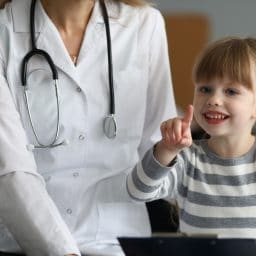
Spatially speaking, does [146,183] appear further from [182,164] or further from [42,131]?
[42,131]

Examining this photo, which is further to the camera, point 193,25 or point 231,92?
point 193,25

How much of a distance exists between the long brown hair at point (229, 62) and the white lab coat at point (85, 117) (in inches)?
7.3

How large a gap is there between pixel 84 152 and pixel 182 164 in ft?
0.69

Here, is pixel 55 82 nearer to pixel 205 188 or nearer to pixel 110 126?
pixel 110 126

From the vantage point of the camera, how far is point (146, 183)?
1.35m

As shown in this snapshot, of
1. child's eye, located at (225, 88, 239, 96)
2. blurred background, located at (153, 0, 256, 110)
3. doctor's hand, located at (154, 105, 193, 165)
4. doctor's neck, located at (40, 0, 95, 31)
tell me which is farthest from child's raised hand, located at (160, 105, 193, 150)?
blurred background, located at (153, 0, 256, 110)

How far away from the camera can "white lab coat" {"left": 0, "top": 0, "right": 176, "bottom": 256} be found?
1.43 meters

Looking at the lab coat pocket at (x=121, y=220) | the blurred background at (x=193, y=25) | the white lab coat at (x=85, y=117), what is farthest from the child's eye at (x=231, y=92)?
the blurred background at (x=193, y=25)

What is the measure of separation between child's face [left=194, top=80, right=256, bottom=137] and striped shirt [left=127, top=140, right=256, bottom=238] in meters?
0.07

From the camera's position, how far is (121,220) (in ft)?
4.88

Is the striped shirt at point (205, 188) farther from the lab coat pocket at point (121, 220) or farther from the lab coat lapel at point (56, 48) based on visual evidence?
the lab coat lapel at point (56, 48)

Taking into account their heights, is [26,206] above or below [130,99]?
below

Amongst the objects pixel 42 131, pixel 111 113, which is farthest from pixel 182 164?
pixel 42 131

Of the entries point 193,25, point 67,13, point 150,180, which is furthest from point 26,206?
point 193,25
